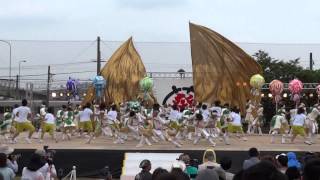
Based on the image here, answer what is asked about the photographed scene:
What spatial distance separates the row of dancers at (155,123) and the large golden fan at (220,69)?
14.3ft

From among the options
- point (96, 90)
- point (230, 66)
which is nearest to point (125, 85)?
point (96, 90)

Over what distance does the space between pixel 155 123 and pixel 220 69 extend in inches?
354

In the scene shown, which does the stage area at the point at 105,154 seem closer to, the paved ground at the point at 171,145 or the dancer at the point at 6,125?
the paved ground at the point at 171,145

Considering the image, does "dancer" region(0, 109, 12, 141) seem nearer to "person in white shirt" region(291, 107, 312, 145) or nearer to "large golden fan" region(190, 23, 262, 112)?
"large golden fan" region(190, 23, 262, 112)

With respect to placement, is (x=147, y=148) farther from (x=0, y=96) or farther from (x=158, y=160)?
(x=0, y=96)

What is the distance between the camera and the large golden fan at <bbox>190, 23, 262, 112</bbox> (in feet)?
87.4

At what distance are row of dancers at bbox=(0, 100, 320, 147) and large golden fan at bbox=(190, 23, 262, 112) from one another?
4364 millimetres

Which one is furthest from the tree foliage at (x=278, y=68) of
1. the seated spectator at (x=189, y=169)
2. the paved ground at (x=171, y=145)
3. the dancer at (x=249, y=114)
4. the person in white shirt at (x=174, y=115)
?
the seated spectator at (x=189, y=169)

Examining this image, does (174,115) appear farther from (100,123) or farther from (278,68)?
(278,68)

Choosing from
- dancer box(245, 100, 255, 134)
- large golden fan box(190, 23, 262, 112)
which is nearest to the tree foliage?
large golden fan box(190, 23, 262, 112)

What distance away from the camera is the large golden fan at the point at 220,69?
26641 millimetres

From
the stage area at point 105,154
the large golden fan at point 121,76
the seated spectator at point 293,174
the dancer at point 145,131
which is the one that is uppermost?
the large golden fan at point 121,76

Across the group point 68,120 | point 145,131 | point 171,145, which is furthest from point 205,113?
point 68,120

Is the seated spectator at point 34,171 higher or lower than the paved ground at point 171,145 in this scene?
higher
